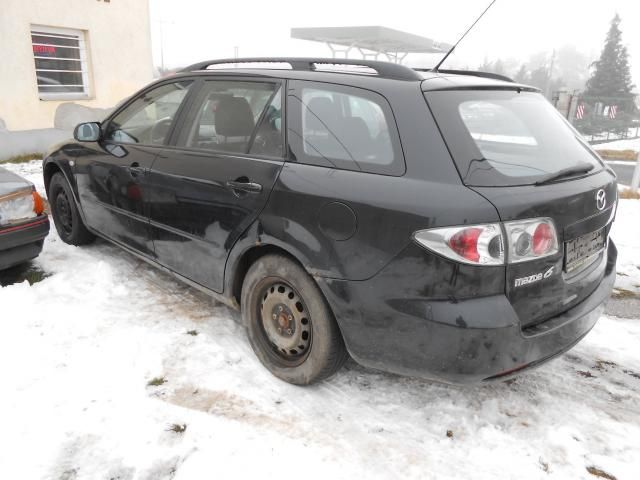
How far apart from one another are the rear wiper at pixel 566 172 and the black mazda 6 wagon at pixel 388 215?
0.7 inches

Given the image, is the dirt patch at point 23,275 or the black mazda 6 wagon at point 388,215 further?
the dirt patch at point 23,275

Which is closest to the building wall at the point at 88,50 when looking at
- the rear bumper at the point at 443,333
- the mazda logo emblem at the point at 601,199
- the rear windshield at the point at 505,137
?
the rear bumper at the point at 443,333

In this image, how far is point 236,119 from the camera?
10.2 feet

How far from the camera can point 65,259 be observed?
15.0 ft

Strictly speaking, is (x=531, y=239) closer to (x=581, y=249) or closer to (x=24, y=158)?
(x=581, y=249)

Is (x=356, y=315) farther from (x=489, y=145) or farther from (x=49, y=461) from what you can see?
(x=49, y=461)

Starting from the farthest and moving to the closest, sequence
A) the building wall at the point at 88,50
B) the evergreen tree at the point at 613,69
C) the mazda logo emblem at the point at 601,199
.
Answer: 1. the evergreen tree at the point at 613,69
2. the building wall at the point at 88,50
3. the mazda logo emblem at the point at 601,199

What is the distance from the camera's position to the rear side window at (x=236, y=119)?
2885 millimetres

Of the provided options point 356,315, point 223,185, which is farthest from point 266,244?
point 356,315

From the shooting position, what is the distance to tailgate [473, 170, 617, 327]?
84.3 inches

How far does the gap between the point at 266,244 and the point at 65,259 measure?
2705 mm

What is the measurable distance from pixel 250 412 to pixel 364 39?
2237cm

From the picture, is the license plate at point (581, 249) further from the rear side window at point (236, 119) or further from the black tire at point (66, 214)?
the black tire at point (66, 214)

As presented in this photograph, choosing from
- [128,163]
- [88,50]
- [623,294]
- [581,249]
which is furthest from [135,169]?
[88,50]
